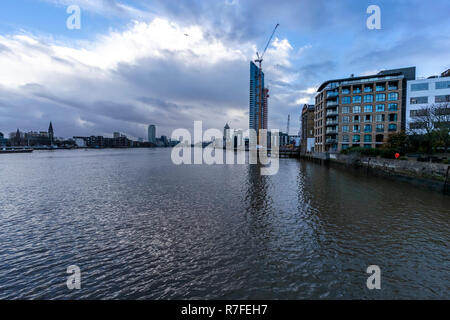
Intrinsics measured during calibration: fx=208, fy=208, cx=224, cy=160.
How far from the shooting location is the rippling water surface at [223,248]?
7.25m

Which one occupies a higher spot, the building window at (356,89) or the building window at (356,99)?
the building window at (356,89)

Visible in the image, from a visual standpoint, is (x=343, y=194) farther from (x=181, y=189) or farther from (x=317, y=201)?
(x=181, y=189)

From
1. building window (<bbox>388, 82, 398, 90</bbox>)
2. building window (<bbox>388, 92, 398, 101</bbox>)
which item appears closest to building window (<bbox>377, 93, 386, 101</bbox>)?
building window (<bbox>388, 92, 398, 101</bbox>)

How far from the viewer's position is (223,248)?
998cm

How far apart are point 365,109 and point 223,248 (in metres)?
74.2

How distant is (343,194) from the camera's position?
72.5 feet

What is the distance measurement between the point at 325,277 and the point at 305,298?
4.97ft

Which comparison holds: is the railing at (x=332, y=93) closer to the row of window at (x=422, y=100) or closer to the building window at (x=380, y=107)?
the building window at (x=380, y=107)

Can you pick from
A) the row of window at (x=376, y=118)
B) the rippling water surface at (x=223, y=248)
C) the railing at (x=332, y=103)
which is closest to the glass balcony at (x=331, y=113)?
the railing at (x=332, y=103)

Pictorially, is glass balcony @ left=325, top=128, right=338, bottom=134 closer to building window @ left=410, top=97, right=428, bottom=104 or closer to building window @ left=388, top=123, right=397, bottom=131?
building window @ left=388, top=123, right=397, bottom=131

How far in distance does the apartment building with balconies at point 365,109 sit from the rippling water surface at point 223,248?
54.5 m

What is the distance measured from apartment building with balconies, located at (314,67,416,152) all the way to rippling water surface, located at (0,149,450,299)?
54530mm

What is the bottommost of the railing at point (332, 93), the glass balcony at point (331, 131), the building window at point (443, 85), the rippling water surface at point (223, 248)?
the rippling water surface at point (223, 248)
